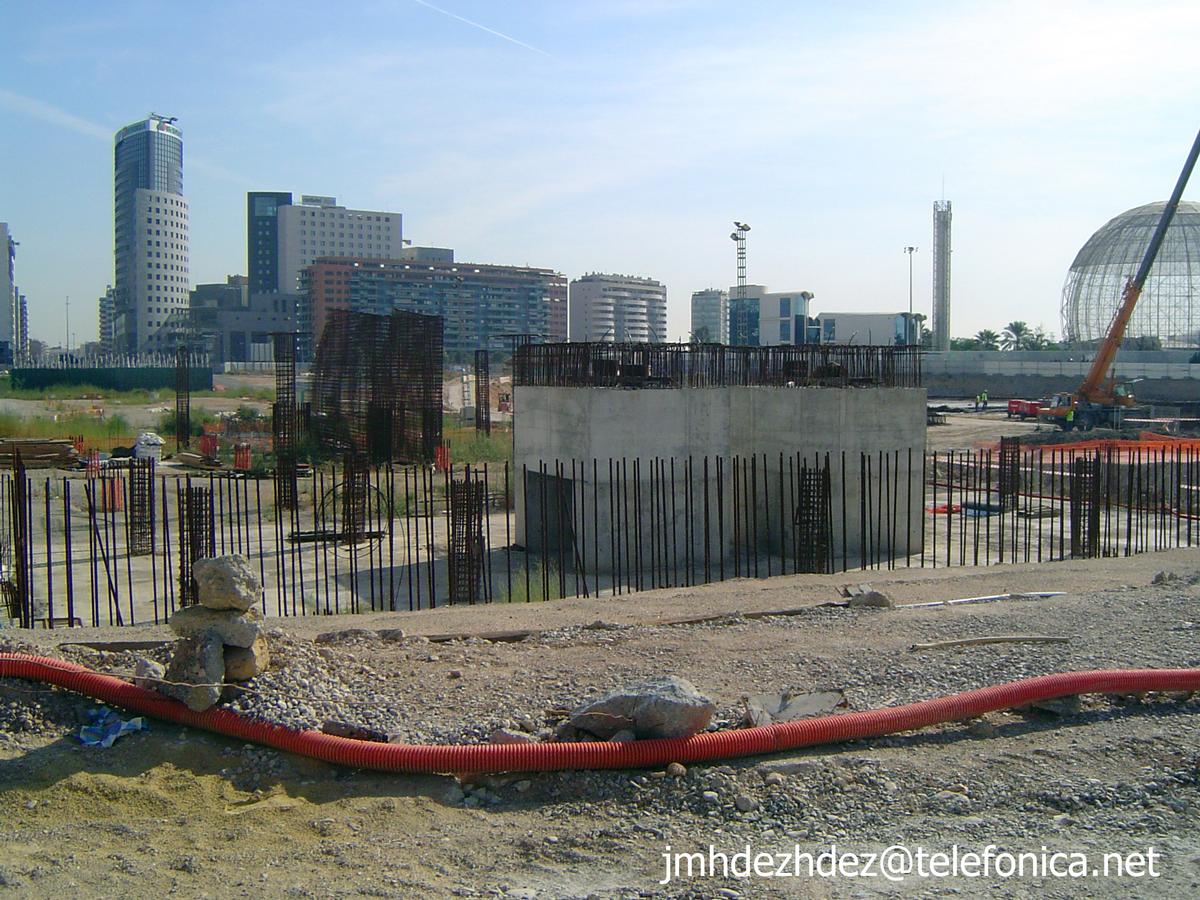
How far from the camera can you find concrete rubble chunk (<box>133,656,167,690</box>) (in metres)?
5.62

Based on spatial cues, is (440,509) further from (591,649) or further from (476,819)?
(476,819)

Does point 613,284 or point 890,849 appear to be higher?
point 613,284

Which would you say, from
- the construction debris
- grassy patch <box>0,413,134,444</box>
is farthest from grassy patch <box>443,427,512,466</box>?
grassy patch <box>0,413,134,444</box>

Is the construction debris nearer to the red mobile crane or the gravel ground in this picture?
the gravel ground

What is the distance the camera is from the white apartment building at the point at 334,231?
424 feet

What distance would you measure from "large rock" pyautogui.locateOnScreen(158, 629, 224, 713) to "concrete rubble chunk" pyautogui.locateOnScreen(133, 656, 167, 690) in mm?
50

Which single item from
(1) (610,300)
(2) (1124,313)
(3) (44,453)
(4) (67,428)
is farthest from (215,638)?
(1) (610,300)

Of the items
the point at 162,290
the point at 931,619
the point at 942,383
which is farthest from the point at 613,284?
the point at 931,619

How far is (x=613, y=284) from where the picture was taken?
121 m

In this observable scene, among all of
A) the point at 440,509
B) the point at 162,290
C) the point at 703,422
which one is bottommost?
the point at 440,509

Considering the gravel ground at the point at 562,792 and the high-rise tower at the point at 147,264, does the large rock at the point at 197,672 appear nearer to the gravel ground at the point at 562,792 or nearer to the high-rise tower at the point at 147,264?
the gravel ground at the point at 562,792

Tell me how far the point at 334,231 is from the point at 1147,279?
95340mm

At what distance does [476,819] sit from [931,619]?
14.6 feet

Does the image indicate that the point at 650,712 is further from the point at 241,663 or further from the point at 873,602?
the point at 873,602
